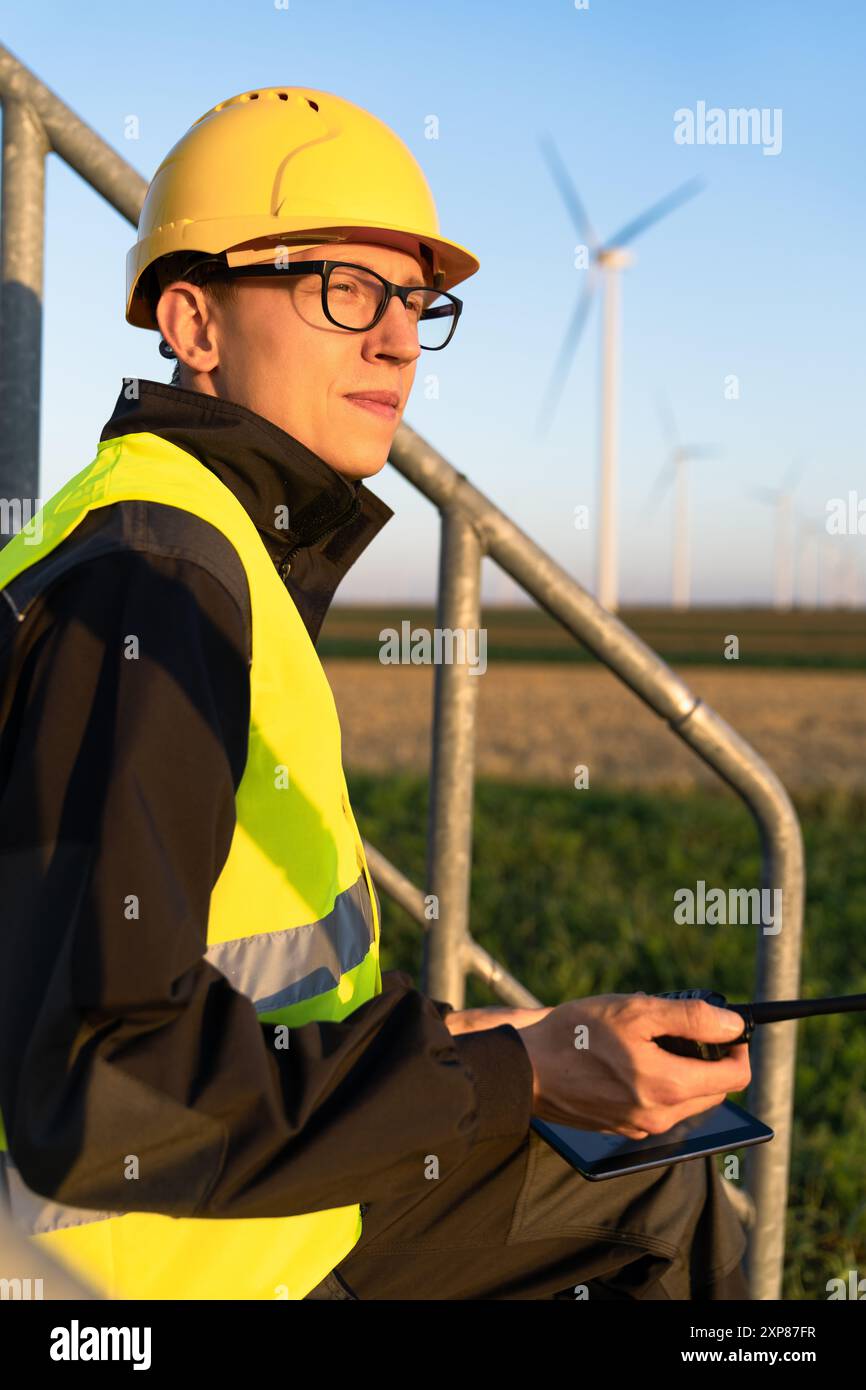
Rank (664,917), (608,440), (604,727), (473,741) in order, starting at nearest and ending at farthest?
(473,741) → (664,917) → (604,727) → (608,440)

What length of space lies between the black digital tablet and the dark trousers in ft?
0.26

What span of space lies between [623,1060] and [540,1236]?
1.51 feet

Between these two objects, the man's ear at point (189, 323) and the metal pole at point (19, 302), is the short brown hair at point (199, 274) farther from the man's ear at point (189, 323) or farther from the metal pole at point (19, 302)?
the metal pole at point (19, 302)

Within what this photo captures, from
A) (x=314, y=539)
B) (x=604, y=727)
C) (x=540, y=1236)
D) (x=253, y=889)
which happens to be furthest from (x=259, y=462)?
(x=604, y=727)

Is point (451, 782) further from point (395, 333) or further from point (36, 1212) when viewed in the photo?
point (36, 1212)

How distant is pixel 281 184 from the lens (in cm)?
152

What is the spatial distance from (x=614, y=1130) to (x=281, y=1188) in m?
0.42

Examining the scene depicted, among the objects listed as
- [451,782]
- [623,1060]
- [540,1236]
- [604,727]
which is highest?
[604,727]

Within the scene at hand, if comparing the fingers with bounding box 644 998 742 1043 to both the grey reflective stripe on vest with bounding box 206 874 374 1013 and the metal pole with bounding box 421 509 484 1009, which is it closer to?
the grey reflective stripe on vest with bounding box 206 874 374 1013

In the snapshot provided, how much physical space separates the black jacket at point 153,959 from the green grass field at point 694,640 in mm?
27616

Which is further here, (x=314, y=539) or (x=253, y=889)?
(x=314, y=539)

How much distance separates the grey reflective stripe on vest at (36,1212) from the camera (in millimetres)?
1085

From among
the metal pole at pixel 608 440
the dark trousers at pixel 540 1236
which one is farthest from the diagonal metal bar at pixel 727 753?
the metal pole at pixel 608 440

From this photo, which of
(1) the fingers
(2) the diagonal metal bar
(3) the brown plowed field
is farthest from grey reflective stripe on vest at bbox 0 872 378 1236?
(3) the brown plowed field
